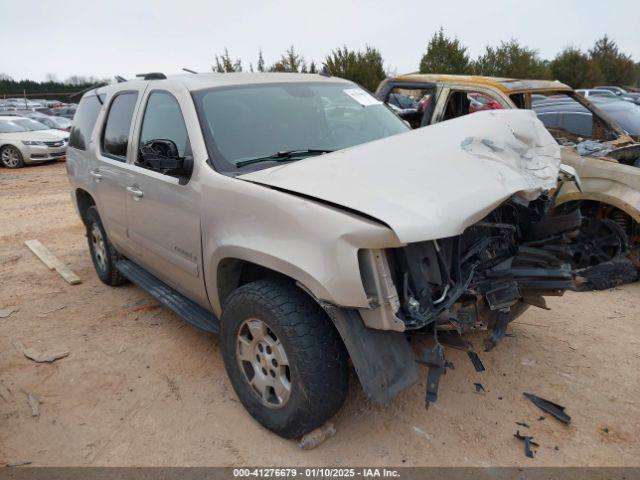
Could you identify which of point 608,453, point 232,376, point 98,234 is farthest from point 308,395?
point 98,234

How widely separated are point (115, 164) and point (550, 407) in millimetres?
3542

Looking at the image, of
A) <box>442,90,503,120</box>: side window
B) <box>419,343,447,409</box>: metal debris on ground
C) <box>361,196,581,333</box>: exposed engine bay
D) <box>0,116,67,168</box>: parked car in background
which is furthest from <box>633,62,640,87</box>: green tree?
<box>419,343,447,409</box>: metal debris on ground

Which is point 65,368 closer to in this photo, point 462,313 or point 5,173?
point 462,313

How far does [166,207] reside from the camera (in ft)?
11.2

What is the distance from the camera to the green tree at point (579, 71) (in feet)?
125

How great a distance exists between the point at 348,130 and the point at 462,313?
1.61m

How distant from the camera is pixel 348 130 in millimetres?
3641

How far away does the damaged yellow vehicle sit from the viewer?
471 cm

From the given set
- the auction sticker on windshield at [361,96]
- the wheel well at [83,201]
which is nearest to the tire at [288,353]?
the auction sticker on windshield at [361,96]

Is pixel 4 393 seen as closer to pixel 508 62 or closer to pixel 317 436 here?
pixel 317 436

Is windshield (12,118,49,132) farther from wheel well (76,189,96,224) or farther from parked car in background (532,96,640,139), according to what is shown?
parked car in background (532,96,640,139)

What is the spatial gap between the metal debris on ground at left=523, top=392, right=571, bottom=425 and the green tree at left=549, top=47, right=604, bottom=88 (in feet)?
133

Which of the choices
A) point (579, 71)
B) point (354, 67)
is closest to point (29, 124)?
point (354, 67)

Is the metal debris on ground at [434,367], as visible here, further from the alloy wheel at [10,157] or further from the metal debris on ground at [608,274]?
the alloy wheel at [10,157]
